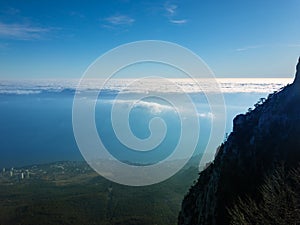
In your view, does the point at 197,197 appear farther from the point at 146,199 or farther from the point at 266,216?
the point at 146,199

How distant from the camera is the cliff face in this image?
30009 millimetres

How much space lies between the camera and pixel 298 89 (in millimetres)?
35031

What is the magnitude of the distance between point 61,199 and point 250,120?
131172 mm

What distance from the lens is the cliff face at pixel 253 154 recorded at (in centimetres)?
3001

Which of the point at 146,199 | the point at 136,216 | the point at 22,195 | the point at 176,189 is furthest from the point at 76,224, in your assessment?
the point at 22,195

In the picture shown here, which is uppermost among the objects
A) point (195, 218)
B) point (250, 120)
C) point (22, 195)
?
point (250, 120)

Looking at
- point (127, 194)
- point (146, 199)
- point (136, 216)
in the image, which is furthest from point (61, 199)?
point (136, 216)

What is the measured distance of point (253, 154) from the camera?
33.1m

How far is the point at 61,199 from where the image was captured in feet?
498

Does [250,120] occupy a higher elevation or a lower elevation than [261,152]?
higher

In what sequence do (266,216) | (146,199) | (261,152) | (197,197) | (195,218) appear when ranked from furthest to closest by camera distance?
(146,199)
(197,197)
(195,218)
(261,152)
(266,216)

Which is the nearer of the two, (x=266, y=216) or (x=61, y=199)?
(x=266, y=216)

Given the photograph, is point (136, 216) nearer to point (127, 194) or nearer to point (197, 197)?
point (127, 194)

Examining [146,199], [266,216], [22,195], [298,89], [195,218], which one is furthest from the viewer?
[22,195]
